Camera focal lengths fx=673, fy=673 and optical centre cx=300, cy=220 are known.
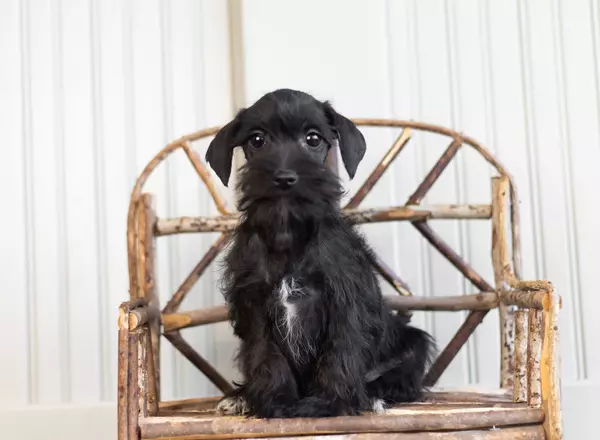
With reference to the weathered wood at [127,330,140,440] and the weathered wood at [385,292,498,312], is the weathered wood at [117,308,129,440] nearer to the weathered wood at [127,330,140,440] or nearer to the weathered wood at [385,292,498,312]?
the weathered wood at [127,330,140,440]

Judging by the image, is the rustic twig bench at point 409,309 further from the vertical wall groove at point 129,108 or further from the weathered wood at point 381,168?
the vertical wall groove at point 129,108

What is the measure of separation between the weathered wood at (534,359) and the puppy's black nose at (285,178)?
22.6 inches

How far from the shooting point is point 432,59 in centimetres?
213

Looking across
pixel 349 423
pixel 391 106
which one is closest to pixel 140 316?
pixel 349 423

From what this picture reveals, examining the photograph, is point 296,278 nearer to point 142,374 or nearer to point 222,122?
point 142,374

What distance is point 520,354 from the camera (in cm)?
153

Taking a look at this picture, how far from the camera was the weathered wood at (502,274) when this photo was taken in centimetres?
175

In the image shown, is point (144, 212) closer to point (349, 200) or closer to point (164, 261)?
point (164, 261)

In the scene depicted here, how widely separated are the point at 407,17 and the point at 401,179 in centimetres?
52

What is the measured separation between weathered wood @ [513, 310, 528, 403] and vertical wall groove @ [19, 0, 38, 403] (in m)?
1.40

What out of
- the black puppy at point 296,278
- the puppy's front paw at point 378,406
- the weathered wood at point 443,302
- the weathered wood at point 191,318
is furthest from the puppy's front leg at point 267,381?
the weathered wood at point 443,302

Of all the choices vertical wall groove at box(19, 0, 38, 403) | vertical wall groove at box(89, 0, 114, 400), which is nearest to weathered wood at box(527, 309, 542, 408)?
vertical wall groove at box(89, 0, 114, 400)

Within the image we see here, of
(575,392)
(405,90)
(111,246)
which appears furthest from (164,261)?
(575,392)

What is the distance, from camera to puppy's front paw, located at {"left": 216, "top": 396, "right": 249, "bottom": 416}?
1357 millimetres
